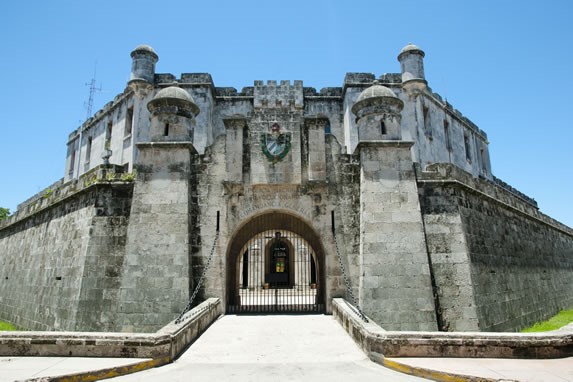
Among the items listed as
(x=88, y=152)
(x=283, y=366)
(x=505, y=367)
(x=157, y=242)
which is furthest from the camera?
(x=88, y=152)

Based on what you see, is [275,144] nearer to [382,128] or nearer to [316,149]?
[316,149]

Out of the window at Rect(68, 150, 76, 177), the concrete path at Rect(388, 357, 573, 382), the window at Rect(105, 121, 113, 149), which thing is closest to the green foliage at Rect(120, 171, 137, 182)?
→ the concrete path at Rect(388, 357, 573, 382)

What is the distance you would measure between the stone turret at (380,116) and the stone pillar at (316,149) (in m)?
1.20

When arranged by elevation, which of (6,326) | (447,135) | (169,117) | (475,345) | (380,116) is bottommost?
(6,326)

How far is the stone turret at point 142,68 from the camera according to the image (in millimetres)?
21969

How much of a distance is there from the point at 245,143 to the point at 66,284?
707 cm

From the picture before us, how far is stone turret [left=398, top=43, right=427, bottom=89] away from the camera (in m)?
21.6

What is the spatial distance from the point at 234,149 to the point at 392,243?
5307mm

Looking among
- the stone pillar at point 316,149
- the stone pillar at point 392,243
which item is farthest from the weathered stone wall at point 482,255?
the stone pillar at point 316,149

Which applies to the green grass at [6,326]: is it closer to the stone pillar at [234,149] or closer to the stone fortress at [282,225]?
the stone fortress at [282,225]

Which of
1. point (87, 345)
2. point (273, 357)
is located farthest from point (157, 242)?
point (273, 357)

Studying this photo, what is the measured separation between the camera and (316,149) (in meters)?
11.3

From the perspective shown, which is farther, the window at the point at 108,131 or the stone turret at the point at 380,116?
the window at the point at 108,131

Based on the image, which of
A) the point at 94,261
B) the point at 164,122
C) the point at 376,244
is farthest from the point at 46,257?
the point at 376,244
